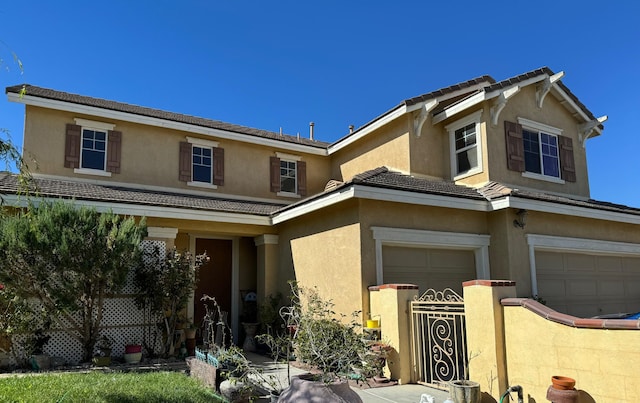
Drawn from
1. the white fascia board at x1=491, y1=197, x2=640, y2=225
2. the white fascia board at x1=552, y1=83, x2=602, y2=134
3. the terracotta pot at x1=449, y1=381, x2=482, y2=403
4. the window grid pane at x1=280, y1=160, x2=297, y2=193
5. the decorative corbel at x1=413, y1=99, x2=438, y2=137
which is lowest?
the terracotta pot at x1=449, y1=381, x2=482, y2=403

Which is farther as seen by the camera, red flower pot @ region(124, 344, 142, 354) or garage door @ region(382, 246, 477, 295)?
garage door @ region(382, 246, 477, 295)

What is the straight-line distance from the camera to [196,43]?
41.3 feet

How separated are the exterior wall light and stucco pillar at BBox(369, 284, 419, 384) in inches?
162

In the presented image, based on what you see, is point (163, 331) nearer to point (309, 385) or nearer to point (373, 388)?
point (373, 388)

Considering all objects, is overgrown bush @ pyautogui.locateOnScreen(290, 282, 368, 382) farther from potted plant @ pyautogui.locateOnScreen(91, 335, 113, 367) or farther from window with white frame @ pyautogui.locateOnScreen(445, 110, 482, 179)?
window with white frame @ pyautogui.locateOnScreen(445, 110, 482, 179)

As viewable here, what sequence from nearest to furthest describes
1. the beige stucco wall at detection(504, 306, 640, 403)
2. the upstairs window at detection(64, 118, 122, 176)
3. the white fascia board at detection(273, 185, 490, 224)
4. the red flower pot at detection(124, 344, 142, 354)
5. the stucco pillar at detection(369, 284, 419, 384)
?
the beige stucco wall at detection(504, 306, 640, 403), the stucco pillar at detection(369, 284, 419, 384), the white fascia board at detection(273, 185, 490, 224), the red flower pot at detection(124, 344, 142, 354), the upstairs window at detection(64, 118, 122, 176)

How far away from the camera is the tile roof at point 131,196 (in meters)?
10.1

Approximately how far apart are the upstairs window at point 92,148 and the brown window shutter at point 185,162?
1.78 metres

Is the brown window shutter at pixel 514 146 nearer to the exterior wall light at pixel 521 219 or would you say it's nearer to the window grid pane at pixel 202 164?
the exterior wall light at pixel 521 219

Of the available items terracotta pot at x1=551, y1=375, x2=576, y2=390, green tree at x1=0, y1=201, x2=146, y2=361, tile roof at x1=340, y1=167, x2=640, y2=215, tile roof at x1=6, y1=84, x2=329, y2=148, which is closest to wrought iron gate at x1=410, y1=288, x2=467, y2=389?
terracotta pot at x1=551, y1=375, x2=576, y2=390

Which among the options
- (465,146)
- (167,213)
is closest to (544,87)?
(465,146)

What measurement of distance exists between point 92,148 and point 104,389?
334 inches

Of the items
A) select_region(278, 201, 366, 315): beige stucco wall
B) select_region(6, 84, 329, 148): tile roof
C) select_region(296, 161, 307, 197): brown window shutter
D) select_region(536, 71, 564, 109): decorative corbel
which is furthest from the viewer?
select_region(296, 161, 307, 197): brown window shutter

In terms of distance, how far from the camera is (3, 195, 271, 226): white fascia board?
9927mm
